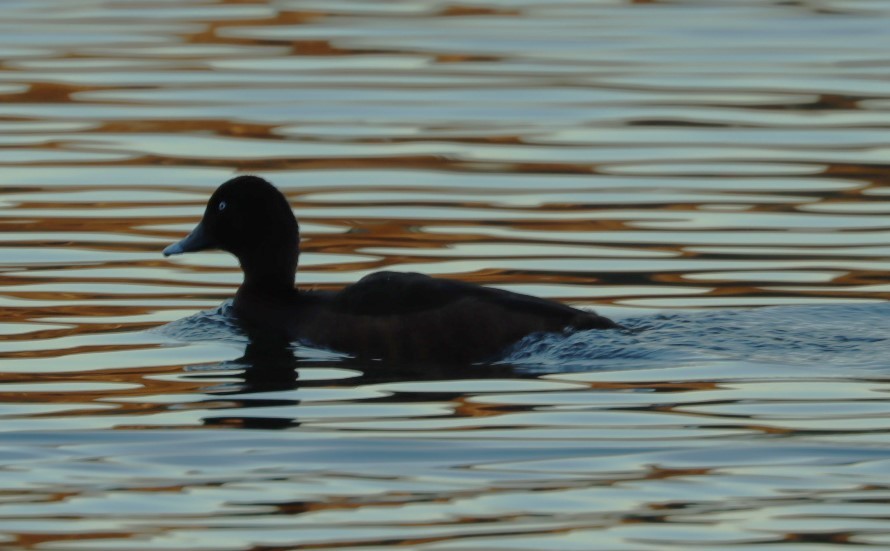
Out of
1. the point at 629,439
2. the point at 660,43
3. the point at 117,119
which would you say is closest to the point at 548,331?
the point at 629,439

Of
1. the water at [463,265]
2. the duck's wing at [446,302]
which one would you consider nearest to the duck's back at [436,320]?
the duck's wing at [446,302]

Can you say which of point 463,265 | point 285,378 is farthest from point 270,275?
point 285,378

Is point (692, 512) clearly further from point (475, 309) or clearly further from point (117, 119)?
point (117, 119)

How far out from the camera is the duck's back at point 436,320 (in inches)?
405

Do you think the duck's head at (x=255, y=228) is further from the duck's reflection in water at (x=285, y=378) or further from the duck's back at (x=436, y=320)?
the duck's back at (x=436, y=320)

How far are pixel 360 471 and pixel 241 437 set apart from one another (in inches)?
30.9

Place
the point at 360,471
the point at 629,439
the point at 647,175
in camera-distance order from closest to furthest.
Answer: the point at 360,471 → the point at 629,439 → the point at 647,175

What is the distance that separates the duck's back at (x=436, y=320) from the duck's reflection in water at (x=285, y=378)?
16cm

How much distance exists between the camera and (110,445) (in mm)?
8336

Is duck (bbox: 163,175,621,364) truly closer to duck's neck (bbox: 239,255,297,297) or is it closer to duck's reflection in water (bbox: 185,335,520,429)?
duck's neck (bbox: 239,255,297,297)

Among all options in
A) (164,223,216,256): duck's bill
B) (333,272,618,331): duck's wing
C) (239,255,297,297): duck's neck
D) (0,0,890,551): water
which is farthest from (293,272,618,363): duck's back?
(164,223,216,256): duck's bill

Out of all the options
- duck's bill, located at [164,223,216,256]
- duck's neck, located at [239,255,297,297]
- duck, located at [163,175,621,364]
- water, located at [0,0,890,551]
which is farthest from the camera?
duck's bill, located at [164,223,216,256]

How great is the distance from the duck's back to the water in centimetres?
14

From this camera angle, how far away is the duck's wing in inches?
405
